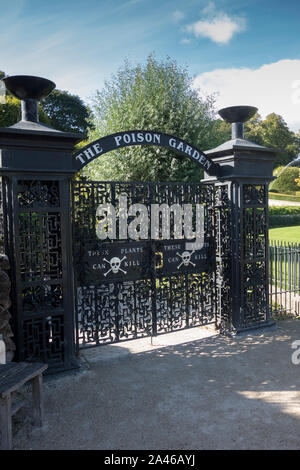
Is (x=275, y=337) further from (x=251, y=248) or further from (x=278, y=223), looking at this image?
(x=278, y=223)

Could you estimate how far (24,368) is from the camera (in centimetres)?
379

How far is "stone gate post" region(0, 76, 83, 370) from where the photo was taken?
4750 millimetres

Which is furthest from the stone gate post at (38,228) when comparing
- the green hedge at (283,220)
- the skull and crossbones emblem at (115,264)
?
the green hedge at (283,220)

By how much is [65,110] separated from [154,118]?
29.3m

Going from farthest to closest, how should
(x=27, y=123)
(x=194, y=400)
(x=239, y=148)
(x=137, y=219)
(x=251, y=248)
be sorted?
(x=251, y=248)
(x=239, y=148)
(x=137, y=219)
(x=27, y=123)
(x=194, y=400)

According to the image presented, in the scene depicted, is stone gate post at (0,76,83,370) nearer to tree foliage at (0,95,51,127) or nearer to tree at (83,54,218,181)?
tree at (83,54,218,181)

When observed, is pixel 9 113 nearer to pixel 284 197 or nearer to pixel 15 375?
pixel 15 375

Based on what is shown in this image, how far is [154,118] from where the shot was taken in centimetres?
1194

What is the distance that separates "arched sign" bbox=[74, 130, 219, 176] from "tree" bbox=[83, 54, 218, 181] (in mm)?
5051

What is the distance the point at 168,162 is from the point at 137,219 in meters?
6.46

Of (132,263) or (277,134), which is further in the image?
(277,134)

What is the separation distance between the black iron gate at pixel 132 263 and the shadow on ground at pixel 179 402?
65 centimetres

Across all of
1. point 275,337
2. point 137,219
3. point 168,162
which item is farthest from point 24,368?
point 168,162

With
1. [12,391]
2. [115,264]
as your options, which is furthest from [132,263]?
[12,391]
